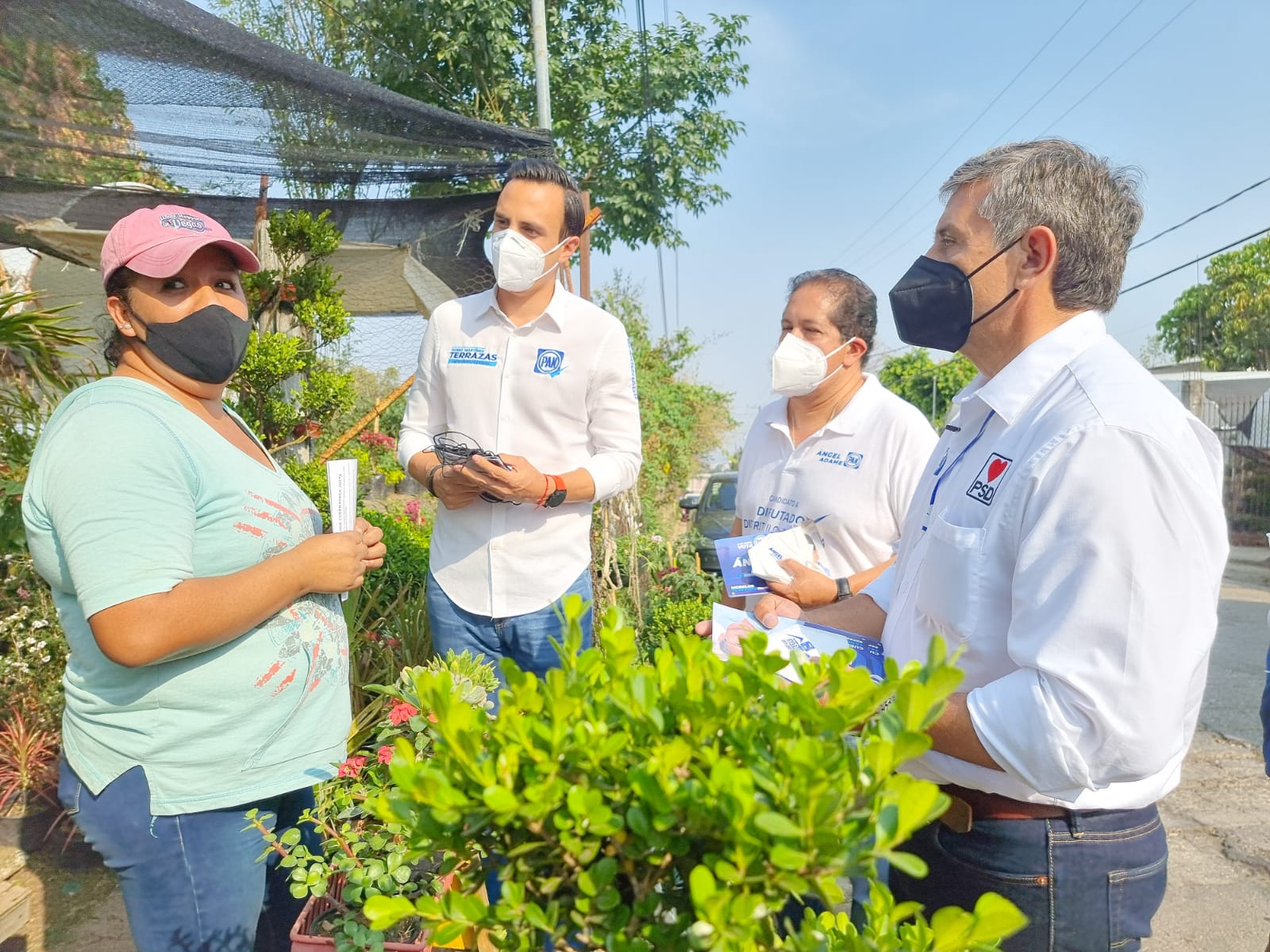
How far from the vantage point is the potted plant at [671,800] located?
2.40ft

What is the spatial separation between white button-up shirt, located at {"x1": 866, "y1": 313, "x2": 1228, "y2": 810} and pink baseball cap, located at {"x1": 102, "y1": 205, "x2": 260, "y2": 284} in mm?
1622

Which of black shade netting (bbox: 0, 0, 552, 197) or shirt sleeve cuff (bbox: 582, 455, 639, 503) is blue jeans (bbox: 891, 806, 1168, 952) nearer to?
shirt sleeve cuff (bbox: 582, 455, 639, 503)

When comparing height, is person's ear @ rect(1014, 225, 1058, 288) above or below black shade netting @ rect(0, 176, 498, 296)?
below

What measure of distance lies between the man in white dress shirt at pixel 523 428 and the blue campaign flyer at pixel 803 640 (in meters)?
0.92

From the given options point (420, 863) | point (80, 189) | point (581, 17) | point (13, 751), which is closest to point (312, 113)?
point (80, 189)

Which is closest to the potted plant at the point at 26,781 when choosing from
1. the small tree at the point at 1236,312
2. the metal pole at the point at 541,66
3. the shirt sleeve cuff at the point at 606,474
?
the shirt sleeve cuff at the point at 606,474

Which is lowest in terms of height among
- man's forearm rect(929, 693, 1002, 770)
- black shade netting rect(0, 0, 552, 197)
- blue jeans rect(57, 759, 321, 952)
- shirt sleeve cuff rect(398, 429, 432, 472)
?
blue jeans rect(57, 759, 321, 952)

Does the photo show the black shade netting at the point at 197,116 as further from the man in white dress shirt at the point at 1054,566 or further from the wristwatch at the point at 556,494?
the man in white dress shirt at the point at 1054,566

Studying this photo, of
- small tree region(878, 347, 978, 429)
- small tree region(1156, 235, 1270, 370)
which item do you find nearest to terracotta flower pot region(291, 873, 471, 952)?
small tree region(1156, 235, 1270, 370)

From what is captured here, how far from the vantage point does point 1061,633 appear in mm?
1221

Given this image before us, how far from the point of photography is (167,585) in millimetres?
1456

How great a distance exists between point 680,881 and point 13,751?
4281 mm

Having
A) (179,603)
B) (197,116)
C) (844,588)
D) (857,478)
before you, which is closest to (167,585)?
(179,603)

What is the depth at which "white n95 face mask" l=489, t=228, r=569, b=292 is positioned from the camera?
2684mm
